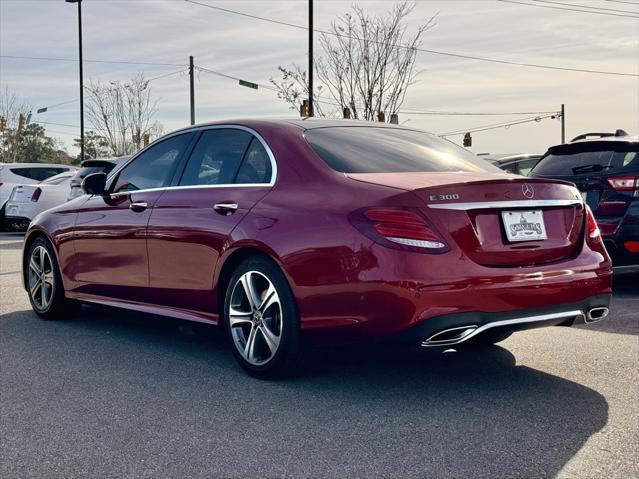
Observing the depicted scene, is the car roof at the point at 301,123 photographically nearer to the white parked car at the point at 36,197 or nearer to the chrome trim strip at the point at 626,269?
the chrome trim strip at the point at 626,269

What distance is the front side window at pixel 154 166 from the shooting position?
20.1 ft

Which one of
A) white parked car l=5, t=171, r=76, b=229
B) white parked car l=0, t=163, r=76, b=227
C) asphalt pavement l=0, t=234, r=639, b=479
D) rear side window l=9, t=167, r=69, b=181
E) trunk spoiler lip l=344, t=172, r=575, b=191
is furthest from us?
rear side window l=9, t=167, r=69, b=181

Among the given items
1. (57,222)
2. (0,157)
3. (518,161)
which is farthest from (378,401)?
(0,157)

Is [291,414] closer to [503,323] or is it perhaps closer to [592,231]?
[503,323]

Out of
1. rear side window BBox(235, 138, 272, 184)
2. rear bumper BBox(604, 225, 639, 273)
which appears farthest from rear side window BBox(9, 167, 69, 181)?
rear side window BBox(235, 138, 272, 184)

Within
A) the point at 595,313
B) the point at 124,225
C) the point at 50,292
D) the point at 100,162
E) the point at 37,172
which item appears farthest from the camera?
the point at 37,172

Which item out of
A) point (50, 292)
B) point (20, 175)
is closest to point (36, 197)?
point (20, 175)

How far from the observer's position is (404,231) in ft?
14.4

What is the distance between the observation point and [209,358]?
5.78m

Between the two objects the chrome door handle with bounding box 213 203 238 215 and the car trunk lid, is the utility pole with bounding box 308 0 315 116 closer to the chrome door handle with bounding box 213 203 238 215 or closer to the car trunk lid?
the chrome door handle with bounding box 213 203 238 215

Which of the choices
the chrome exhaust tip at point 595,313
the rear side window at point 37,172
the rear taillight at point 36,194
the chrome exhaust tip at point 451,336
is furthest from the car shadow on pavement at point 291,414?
the rear side window at point 37,172

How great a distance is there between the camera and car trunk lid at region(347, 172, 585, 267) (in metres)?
4.46

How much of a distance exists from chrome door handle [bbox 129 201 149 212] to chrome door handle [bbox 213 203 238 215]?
93 centimetres

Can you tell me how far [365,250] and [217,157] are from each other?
168 cm
